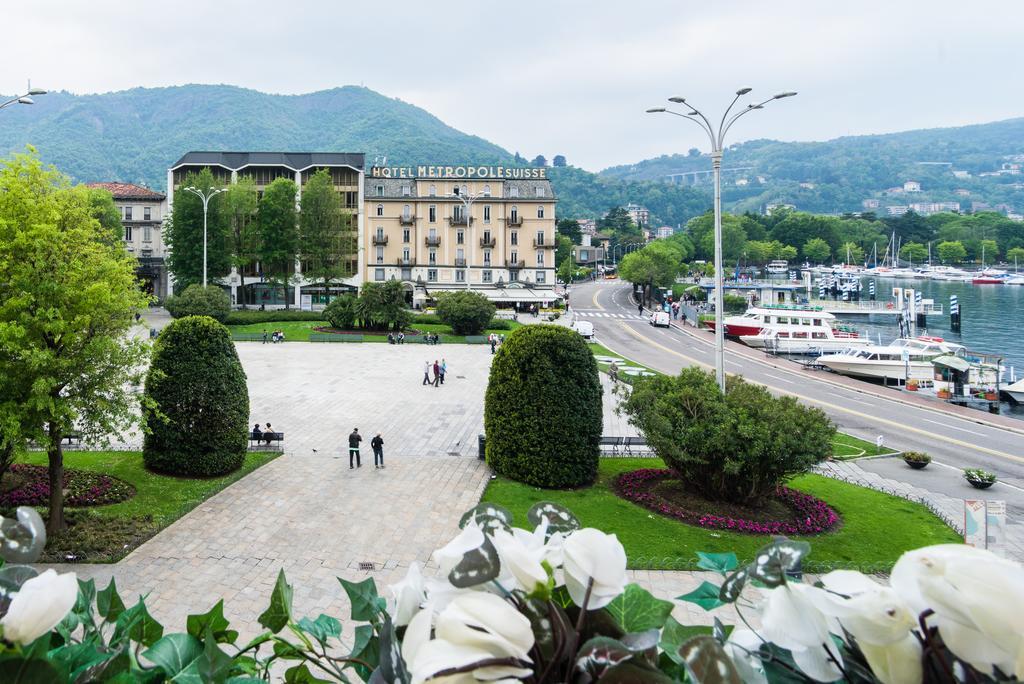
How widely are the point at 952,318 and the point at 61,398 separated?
7391cm

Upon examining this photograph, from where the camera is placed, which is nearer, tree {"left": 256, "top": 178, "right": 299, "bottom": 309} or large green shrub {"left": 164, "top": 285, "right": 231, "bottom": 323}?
large green shrub {"left": 164, "top": 285, "right": 231, "bottom": 323}

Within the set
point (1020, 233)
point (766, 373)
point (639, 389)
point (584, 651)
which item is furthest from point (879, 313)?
point (1020, 233)

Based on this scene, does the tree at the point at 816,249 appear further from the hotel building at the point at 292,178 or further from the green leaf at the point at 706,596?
the green leaf at the point at 706,596

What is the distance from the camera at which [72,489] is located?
15.0 m

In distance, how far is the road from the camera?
19938mm

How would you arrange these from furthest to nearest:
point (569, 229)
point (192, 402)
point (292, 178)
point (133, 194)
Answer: point (569, 229) < point (133, 194) < point (292, 178) < point (192, 402)

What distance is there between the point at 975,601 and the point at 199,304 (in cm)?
5484

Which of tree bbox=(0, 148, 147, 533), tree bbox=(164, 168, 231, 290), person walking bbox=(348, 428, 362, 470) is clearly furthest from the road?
tree bbox=(164, 168, 231, 290)

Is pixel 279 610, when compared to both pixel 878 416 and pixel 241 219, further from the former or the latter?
pixel 241 219

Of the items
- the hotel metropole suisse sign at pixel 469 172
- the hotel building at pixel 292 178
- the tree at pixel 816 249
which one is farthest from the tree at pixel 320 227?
the tree at pixel 816 249

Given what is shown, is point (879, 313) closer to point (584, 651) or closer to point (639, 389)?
point (639, 389)

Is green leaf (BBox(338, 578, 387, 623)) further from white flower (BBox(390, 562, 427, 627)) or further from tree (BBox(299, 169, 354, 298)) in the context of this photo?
tree (BBox(299, 169, 354, 298))

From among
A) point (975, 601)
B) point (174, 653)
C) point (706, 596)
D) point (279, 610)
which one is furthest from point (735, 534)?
point (975, 601)

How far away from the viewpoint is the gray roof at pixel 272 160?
72875mm
